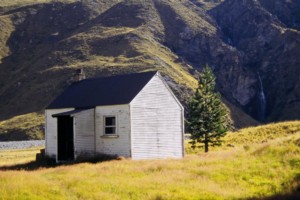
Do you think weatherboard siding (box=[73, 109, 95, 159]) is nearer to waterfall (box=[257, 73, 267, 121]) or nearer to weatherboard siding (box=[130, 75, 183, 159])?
weatherboard siding (box=[130, 75, 183, 159])

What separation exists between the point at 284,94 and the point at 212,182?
10892 cm

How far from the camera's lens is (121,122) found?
29.0 meters

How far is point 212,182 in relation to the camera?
18422 mm

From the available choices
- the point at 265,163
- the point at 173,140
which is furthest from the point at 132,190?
the point at 173,140

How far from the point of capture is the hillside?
10731 centimetres

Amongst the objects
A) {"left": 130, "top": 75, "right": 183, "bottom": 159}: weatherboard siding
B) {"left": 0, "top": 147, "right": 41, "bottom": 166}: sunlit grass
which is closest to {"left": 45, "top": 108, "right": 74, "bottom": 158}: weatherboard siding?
{"left": 0, "top": 147, "right": 41, "bottom": 166}: sunlit grass

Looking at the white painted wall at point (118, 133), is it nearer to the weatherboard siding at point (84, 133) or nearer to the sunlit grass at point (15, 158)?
the weatherboard siding at point (84, 133)

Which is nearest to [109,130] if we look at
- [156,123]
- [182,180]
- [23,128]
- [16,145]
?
[156,123]

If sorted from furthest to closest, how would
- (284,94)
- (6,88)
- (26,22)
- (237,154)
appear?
(26,22), (284,94), (6,88), (237,154)

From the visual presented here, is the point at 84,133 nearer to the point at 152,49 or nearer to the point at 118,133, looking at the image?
the point at 118,133

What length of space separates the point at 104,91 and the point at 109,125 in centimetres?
341

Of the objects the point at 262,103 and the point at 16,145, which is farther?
the point at 262,103

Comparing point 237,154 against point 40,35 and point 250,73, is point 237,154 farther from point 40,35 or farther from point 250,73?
point 40,35

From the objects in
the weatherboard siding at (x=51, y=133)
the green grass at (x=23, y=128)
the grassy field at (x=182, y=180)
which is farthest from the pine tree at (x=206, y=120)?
the green grass at (x=23, y=128)
